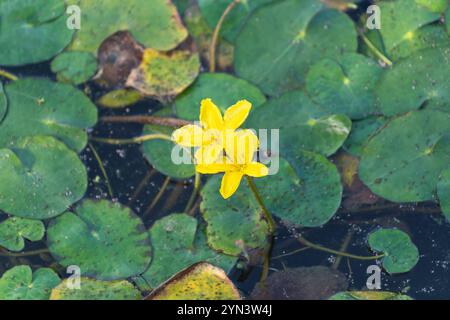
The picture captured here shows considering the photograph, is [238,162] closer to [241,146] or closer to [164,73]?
[241,146]

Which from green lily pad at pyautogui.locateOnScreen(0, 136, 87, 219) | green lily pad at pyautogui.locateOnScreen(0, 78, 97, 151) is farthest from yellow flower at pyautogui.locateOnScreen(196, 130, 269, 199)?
green lily pad at pyautogui.locateOnScreen(0, 78, 97, 151)

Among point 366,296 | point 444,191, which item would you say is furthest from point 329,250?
point 444,191

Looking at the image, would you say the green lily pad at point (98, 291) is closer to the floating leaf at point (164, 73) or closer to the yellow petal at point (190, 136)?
the yellow petal at point (190, 136)

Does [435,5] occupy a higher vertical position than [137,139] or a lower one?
higher

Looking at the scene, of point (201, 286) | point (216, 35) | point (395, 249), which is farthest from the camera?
point (216, 35)

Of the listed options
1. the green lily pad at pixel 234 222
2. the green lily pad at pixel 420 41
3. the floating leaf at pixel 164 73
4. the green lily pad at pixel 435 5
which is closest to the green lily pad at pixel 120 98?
the floating leaf at pixel 164 73
